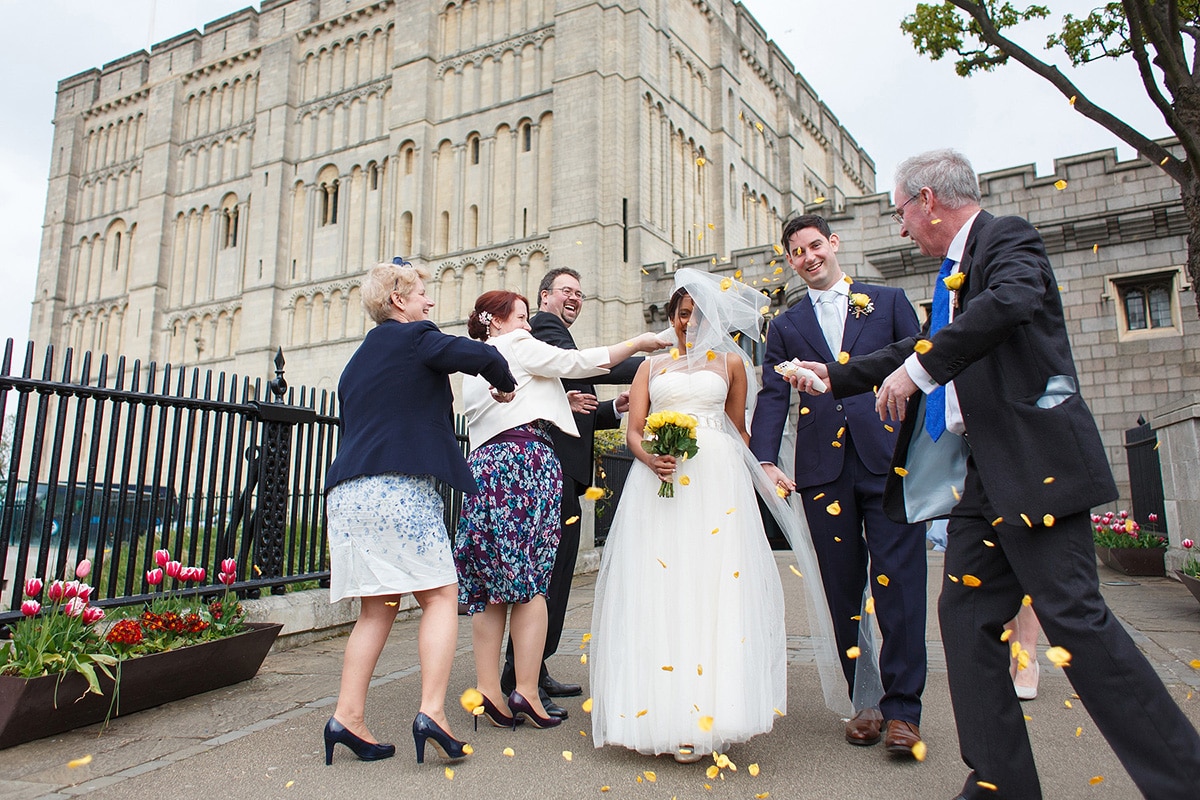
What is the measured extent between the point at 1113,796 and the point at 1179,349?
14116mm

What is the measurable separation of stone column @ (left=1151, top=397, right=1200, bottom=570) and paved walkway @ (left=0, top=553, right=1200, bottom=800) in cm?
347

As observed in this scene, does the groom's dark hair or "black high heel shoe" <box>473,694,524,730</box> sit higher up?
the groom's dark hair

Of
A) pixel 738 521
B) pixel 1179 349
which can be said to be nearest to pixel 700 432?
pixel 738 521

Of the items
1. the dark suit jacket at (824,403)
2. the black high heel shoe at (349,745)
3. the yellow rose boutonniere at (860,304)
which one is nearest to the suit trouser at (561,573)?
the dark suit jacket at (824,403)

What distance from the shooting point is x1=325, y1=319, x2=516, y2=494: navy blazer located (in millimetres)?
3039

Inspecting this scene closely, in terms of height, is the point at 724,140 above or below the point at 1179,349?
above

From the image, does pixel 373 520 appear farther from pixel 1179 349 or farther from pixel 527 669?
pixel 1179 349

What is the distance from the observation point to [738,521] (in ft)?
10.4

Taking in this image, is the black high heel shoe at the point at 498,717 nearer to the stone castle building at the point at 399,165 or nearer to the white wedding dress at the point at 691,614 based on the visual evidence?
the white wedding dress at the point at 691,614

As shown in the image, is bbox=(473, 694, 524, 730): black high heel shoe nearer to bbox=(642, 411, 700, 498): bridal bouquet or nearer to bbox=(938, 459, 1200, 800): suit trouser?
bbox=(642, 411, 700, 498): bridal bouquet

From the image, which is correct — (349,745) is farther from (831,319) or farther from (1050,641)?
(831,319)

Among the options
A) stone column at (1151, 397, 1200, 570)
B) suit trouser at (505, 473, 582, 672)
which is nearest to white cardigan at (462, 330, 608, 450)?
suit trouser at (505, 473, 582, 672)

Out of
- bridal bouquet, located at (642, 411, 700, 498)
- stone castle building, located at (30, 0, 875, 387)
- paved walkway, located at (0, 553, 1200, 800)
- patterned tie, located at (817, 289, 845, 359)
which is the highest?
stone castle building, located at (30, 0, 875, 387)

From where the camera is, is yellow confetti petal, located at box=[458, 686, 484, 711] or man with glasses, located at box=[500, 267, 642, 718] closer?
yellow confetti petal, located at box=[458, 686, 484, 711]
